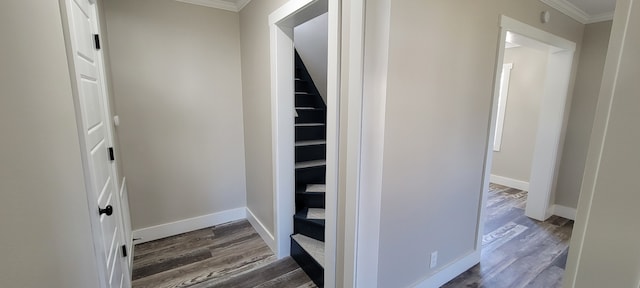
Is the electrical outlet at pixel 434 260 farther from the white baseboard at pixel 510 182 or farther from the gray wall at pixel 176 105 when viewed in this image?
the white baseboard at pixel 510 182

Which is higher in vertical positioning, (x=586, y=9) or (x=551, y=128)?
(x=586, y=9)

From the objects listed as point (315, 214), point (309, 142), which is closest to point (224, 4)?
point (309, 142)

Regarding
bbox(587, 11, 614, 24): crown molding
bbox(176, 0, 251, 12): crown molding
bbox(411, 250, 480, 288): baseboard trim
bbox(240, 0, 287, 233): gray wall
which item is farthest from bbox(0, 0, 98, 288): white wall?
bbox(587, 11, 614, 24): crown molding

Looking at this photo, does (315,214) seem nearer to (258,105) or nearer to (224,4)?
(258,105)

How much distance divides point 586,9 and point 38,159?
4.38m

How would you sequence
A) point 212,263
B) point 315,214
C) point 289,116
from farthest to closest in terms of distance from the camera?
1. point 315,214
2. point 212,263
3. point 289,116

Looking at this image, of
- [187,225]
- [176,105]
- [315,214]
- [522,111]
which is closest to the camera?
[315,214]

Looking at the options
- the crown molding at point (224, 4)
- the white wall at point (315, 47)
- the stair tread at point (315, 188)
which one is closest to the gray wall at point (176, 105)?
the crown molding at point (224, 4)

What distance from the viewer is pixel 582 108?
3.02m

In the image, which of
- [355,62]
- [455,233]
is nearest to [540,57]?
[455,233]

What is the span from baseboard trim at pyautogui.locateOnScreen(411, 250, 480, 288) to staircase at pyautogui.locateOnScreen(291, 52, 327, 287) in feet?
2.60

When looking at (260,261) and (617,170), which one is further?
(260,261)

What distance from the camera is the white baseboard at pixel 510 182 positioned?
13.9 feet

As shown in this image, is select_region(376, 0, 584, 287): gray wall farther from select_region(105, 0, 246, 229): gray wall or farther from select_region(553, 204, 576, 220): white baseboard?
select_region(553, 204, 576, 220): white baseboard
